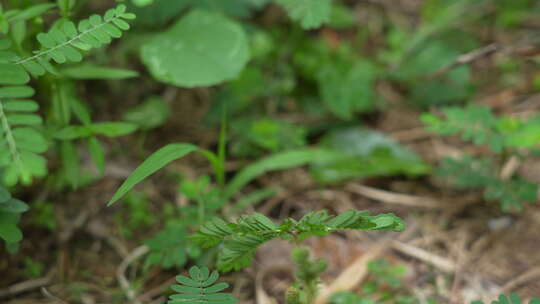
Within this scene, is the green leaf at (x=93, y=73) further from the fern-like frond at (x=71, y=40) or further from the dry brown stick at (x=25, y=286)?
the dry brown stick at (x=25, y=286)

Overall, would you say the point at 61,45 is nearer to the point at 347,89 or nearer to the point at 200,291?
the point at 200,291

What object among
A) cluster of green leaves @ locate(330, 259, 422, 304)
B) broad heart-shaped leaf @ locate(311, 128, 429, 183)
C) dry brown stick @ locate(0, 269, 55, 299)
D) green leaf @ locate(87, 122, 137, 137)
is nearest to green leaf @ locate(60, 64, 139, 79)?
green leaf @ locate(87, 122, 137, 137)

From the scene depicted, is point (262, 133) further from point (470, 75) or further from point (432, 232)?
point (470, 75)

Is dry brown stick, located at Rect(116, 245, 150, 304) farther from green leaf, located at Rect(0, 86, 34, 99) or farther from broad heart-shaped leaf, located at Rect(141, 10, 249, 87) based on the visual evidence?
green leaf, located at Rect(0, 86, 34, 99)

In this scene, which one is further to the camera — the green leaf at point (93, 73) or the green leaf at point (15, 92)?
the green leaf at point (93, 73)

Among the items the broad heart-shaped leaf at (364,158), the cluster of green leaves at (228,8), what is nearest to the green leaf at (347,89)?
the broad heart-shaped leaf at (364,158)

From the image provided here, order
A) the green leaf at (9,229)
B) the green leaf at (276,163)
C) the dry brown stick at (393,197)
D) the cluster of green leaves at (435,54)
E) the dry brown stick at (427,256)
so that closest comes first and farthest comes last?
the green leaf at (9,229) < the dry brown stick at (427,256) < the green leaf at (276,163) < the dry brown stick at (393,197) < the cluster of green leaves at (435,54)
